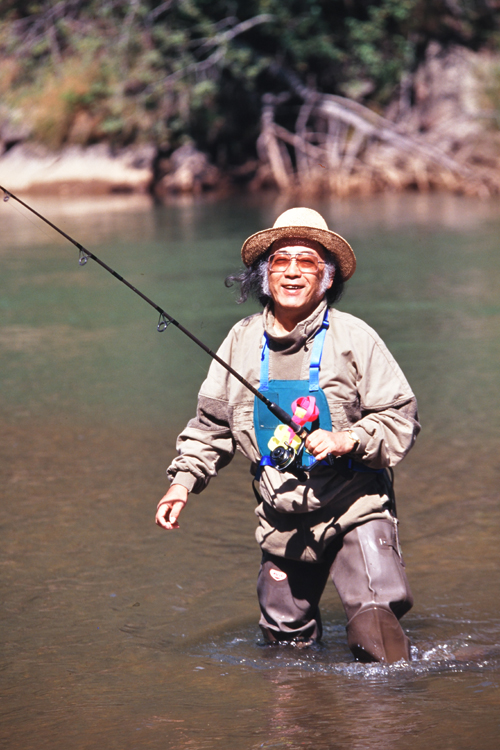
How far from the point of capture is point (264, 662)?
3320 millimetres

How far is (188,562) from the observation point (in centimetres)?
424

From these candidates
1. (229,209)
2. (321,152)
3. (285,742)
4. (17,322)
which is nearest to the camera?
(285,742)

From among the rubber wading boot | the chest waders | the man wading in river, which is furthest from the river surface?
the chest waders

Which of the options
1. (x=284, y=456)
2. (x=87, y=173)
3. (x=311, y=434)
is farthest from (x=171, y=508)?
(x=87, y=173)

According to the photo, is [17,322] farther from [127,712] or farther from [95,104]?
[95,104]

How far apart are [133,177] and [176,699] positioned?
2012cm

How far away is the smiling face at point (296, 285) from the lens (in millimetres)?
3105

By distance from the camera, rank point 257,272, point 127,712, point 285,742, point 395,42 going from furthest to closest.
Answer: point 395,42, point 257,272, point 127,712, point 285,742

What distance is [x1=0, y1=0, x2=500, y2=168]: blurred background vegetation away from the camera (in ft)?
69.8

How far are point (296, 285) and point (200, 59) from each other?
20505 mm

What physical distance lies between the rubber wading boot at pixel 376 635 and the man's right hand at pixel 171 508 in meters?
0.61

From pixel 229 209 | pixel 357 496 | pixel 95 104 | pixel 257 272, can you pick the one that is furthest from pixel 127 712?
pixel 95 104

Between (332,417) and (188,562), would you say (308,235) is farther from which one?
(188,562)

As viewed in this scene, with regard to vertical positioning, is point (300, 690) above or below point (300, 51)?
below
